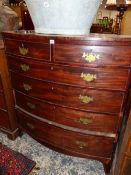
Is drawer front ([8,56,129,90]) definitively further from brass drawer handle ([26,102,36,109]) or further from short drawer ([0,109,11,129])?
short drawer ([0,109,11,129])

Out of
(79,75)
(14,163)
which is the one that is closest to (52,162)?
(14,163)

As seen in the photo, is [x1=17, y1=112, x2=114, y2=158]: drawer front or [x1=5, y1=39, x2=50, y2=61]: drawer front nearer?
[x1=5, y1=39, x2=50, y2=61]: drawer front

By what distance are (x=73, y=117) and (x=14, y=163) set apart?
0.74 metres

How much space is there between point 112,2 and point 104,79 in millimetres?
656

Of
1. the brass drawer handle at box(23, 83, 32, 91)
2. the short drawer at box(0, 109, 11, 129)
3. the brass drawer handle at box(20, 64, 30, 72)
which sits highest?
the brass drawer handle at box(20, 64, 30, 72)

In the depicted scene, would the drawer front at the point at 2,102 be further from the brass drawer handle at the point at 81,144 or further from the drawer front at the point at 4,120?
the brass drawer handle at the point at 81,144

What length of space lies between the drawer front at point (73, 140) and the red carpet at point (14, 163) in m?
0.24

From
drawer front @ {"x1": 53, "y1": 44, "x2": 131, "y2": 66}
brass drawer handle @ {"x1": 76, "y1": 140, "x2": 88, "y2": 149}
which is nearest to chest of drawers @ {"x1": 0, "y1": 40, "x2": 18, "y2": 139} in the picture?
drawer front @ {"x1": 53, "y1": 44, "x2": 131, "y2": 66}

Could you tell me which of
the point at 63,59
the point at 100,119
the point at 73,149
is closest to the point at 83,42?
the point at 63,59

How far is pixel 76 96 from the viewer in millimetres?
1134

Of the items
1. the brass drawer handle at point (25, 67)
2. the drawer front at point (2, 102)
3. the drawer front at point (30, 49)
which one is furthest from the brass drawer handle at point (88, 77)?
the drawer front at point (2, 102)

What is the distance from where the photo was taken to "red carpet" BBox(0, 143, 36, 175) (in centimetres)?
141

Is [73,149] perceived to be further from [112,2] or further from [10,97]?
[112,2]

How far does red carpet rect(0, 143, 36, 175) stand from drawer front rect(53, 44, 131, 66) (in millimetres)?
1009
